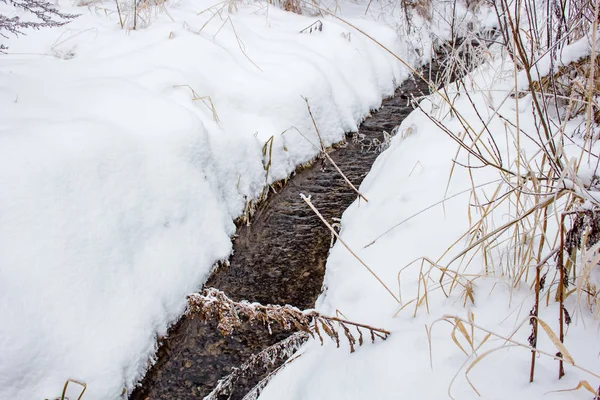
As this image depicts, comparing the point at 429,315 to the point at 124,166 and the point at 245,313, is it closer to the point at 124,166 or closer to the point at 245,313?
the point at 245,313

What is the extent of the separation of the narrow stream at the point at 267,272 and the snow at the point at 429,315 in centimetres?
30

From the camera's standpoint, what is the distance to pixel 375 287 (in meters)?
1.51

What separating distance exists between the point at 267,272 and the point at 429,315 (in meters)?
1.15

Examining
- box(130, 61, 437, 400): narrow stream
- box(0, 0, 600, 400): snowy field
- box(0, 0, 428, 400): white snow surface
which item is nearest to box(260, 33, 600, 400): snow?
box(0, 0, 600, 400): snowy field

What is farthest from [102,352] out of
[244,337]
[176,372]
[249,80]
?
[249,80]

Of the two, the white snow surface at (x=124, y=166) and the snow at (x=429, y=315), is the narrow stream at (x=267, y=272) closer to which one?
the white snow surface at (x=124, y=166)

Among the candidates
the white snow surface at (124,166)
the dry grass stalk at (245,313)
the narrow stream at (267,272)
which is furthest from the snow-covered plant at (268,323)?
the white snow surface at (124,166)

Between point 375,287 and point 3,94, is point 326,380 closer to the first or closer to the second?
point 375,287

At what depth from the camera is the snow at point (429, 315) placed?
37.5 inches

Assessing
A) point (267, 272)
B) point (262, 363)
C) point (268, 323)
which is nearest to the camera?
point (268, 323)

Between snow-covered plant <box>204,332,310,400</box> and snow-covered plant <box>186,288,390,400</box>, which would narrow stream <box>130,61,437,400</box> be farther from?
snow-covered plant <box>186,288,390,400</box>

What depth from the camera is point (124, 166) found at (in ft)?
6.73

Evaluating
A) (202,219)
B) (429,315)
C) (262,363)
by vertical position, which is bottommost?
(262,363)

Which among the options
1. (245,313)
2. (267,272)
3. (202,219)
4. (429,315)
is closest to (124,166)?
(202,219)
